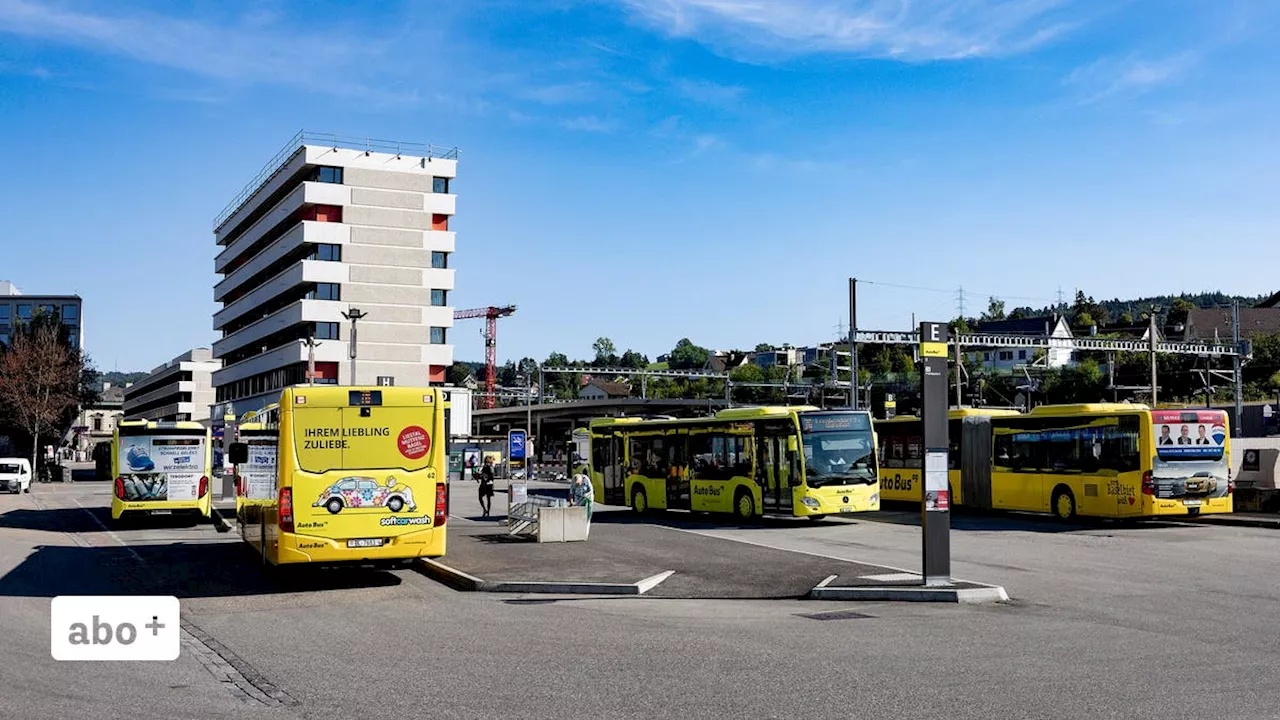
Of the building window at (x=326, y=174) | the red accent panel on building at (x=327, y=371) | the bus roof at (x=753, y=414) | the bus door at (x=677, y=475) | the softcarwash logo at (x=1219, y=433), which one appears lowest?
the bus door at (x=677, y=475)

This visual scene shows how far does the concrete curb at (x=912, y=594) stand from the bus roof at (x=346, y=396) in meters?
6.10

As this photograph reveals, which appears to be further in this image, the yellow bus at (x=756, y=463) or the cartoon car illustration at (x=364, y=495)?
the yellow bus at (x=756, y=463)

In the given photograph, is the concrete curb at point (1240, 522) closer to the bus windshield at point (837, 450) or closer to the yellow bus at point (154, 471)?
the bus windshield at point (837, 450)

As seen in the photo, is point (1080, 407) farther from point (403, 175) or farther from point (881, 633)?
point (403, 175)

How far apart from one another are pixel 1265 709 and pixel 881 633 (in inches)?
174

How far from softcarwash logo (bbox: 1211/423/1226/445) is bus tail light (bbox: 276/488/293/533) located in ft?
71.1

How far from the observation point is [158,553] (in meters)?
22.2

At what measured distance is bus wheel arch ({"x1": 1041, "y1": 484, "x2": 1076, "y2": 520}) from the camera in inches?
1141

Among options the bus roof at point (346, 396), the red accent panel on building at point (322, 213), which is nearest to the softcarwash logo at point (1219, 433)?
the bus roof at point (346, 396)

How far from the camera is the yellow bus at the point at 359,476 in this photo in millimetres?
15977

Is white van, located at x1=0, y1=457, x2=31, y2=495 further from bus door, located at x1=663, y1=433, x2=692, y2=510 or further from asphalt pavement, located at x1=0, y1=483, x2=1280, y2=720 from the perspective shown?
asphalt pavement, located at x1=0, y1=483, x2=1280, y2=720

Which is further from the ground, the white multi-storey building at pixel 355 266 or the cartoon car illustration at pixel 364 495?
the white multi-storey building at pixel 355 266

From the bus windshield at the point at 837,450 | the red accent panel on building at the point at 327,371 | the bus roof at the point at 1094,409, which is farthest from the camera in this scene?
the red accent panel on building at the point at 327,371

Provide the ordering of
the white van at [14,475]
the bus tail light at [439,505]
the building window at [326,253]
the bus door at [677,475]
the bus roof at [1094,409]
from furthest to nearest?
the building window at [326,253]
the white van at [14,475]
the bus door at [677,475]
the bus roof at [1094,409]
the bus tail light at [439,505]
